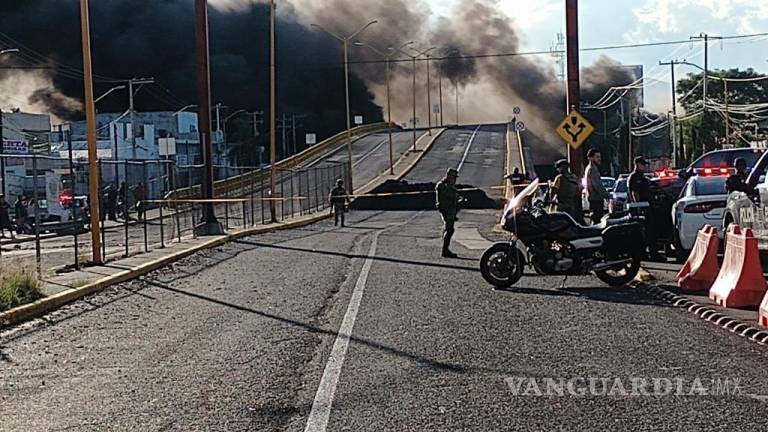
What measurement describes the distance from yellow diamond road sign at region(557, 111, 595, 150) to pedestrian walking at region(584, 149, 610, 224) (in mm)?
4875

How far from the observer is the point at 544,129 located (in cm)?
9081

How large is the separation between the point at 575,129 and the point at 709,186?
19.9 feet

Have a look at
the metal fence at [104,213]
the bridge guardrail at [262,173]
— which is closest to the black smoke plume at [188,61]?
the bridge guardrail at [262,173]

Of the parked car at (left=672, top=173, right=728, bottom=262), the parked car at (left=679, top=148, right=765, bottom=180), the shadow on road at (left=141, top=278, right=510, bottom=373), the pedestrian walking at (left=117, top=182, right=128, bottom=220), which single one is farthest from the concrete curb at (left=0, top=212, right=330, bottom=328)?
the parked car at (left=679, top=148, right=765, bottom=180)

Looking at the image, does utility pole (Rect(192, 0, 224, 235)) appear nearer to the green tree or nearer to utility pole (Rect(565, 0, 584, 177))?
utility pole (Rect(565, 0, 584, 177))

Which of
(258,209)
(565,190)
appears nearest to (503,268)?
(565,190)

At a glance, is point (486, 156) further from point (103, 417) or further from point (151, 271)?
point (103, 417)

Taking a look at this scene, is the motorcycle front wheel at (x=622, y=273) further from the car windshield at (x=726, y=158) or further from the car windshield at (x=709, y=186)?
the car windshield at (x=726, y=158)

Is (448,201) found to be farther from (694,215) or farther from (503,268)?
(503,268)

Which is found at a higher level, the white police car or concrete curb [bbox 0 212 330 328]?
the white police car

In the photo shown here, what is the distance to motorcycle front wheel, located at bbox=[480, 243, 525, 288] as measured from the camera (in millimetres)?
14398

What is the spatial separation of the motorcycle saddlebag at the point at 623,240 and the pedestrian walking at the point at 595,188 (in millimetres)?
4577

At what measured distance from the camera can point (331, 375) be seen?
866cm

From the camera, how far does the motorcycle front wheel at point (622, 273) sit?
1442 centimetres
